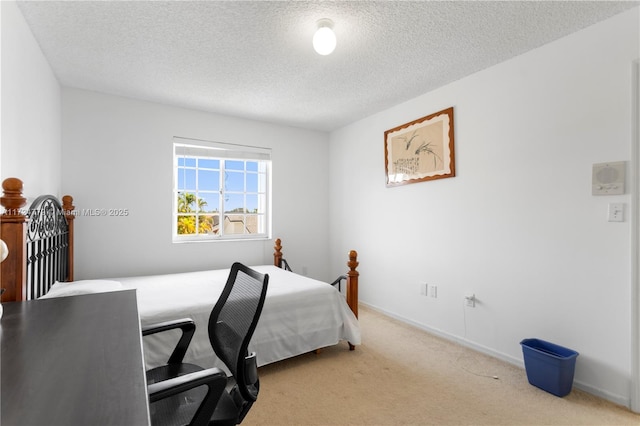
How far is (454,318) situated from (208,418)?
2.59 m

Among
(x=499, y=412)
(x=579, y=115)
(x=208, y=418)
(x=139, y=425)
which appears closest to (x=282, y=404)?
(x=208, y=418)

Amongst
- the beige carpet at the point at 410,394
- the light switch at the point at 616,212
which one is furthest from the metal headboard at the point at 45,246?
the light switch at the point at 616,212

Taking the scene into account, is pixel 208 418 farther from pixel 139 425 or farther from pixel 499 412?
pixel 499 412

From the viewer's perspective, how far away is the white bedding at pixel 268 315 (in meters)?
2.14

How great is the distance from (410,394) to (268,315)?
114cm

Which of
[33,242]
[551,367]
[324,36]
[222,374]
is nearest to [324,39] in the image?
[324,36]

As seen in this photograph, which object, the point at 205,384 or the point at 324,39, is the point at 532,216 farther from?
the point at 205,384

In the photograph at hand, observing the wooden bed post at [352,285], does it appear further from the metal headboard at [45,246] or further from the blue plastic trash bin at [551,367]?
the metal headboard at [45,246]

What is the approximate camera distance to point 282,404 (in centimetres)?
204

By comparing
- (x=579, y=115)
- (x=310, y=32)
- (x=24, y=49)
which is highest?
(x=310, y=32)

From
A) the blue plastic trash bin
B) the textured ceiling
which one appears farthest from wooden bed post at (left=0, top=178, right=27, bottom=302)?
the blue plastic trash bin

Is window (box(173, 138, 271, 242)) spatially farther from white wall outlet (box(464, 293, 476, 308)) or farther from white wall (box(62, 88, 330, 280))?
white wall outlet (box(464, 293, 476, 308))

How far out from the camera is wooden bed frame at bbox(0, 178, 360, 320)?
4.81 feet

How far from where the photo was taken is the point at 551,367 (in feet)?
6.89
